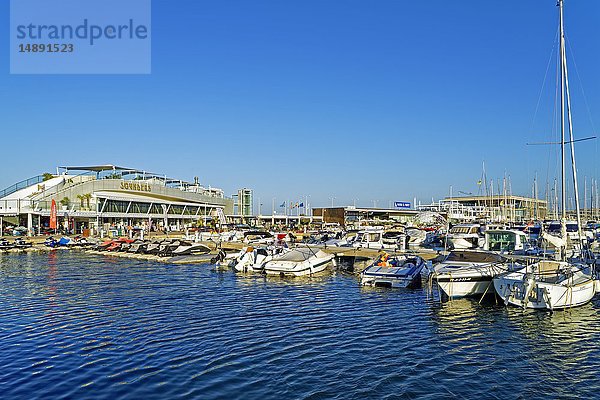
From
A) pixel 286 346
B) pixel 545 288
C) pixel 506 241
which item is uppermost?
pixel 506 241

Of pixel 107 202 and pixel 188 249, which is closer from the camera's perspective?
pixel 188 249

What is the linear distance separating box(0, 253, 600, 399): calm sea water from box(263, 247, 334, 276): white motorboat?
592 centimetres

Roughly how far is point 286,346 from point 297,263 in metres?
19.1

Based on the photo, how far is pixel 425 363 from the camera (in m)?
15.8

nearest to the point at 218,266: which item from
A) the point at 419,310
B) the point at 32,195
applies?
the point at 419,310

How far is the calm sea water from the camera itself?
13625 mm

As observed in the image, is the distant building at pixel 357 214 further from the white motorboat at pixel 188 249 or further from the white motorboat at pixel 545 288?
the white motorboat at pixel 545 288

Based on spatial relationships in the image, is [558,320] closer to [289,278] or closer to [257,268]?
[289,278]

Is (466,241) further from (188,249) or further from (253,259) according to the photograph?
(188,249)

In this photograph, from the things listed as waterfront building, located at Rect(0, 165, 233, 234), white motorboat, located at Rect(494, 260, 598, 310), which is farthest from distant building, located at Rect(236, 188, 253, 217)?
white motorboat, located at Rect(494, 260, 598, 310)

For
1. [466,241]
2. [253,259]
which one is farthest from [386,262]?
[466,241]

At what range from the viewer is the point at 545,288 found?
22.8m

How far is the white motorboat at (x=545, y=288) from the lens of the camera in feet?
75.2

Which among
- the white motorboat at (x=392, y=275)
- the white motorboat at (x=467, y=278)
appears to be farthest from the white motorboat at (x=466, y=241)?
the white motorboat at (x=467, y=278)
